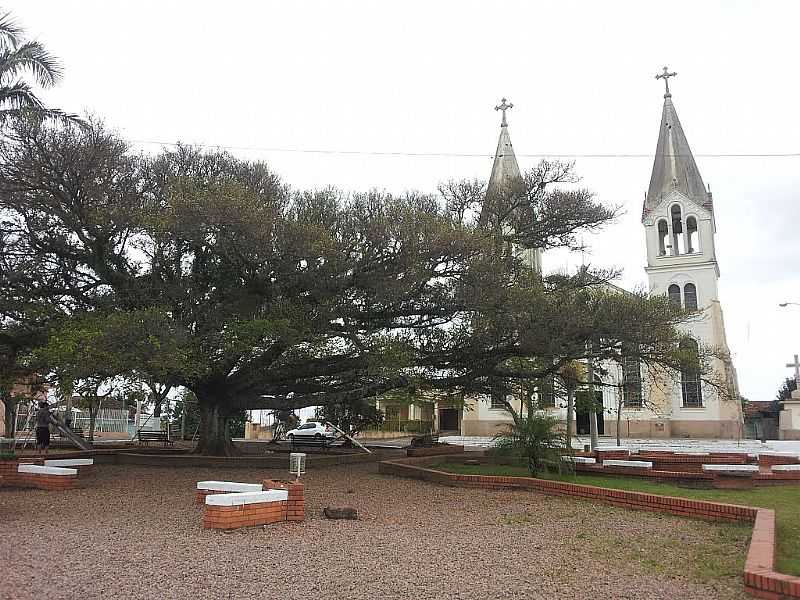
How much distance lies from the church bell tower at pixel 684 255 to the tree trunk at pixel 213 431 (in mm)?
26372

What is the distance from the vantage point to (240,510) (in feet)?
25.8

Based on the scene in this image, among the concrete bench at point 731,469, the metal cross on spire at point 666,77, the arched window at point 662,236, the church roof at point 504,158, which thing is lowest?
the concrete bench at point 731,469

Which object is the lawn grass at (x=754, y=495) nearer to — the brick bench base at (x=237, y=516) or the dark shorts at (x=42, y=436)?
the brick bench base at (x=237, y=516)

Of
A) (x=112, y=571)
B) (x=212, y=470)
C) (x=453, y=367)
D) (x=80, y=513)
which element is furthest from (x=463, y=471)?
(x=112, y=571)

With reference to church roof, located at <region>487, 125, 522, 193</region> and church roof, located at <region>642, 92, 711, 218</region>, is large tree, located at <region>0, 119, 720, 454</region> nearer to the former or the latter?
church roof, located at <region>487, 125, 522, 193</region>

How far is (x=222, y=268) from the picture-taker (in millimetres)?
15039

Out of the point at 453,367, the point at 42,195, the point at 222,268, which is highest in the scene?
the point at 42,195

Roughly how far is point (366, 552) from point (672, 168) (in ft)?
130

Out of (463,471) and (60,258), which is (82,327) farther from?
(463,471)

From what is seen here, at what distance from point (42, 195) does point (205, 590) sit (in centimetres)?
1083

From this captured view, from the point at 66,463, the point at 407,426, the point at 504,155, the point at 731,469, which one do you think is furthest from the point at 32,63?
the point at 407,426

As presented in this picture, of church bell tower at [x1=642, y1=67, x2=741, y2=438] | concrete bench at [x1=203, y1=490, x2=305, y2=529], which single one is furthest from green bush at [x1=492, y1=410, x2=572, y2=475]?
church bell tower at [x1=642, y1=67, x2=741, y2=438]

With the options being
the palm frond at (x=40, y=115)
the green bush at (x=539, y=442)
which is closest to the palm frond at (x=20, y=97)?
the palm frond at (x=40, y=115)

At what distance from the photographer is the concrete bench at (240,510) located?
7.84 meters
